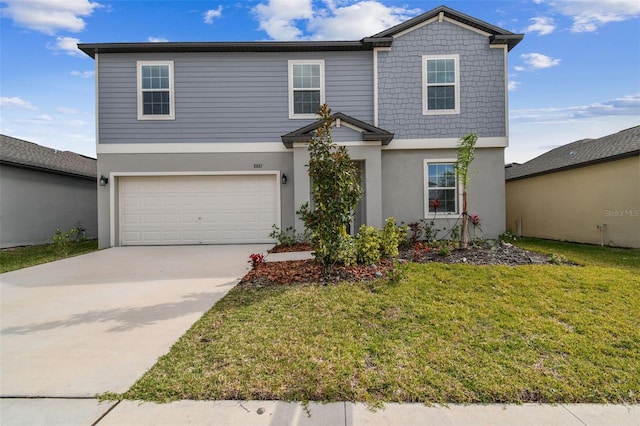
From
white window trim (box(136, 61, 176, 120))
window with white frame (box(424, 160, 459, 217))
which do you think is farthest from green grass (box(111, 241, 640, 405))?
white window trim (box(136, 61, 176, 120))

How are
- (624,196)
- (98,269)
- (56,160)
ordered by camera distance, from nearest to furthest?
(98,269) < (624,196) < (56,160)

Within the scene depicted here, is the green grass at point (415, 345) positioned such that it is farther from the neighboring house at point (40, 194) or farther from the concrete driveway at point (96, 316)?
the neighboring house at point (40, 194)

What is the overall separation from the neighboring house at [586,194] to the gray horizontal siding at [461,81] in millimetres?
3623

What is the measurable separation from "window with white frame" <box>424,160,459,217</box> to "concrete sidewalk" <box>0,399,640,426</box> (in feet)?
25.1

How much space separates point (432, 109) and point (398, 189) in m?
2.75

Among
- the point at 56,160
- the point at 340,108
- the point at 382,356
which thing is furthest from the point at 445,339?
the point at 56,160

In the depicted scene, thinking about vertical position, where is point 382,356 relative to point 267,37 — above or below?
below

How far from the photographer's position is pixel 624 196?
9.13 m

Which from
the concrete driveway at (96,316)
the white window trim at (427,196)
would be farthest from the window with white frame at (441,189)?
the concrete driveway at (96,316)

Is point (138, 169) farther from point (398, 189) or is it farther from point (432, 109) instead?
point (432, 109)

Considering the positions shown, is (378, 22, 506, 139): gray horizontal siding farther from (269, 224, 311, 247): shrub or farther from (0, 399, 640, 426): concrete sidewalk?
(0, 399, 640, 426): concrete sidewalk

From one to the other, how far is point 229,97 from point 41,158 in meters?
8.39

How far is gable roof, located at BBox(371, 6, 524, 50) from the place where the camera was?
9359mm

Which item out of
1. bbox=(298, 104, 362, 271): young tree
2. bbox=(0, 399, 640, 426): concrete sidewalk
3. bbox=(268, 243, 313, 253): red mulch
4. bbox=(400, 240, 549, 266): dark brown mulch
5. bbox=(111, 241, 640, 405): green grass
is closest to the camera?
bbox=(0, 399, 640, 426): concrete sidewalk
